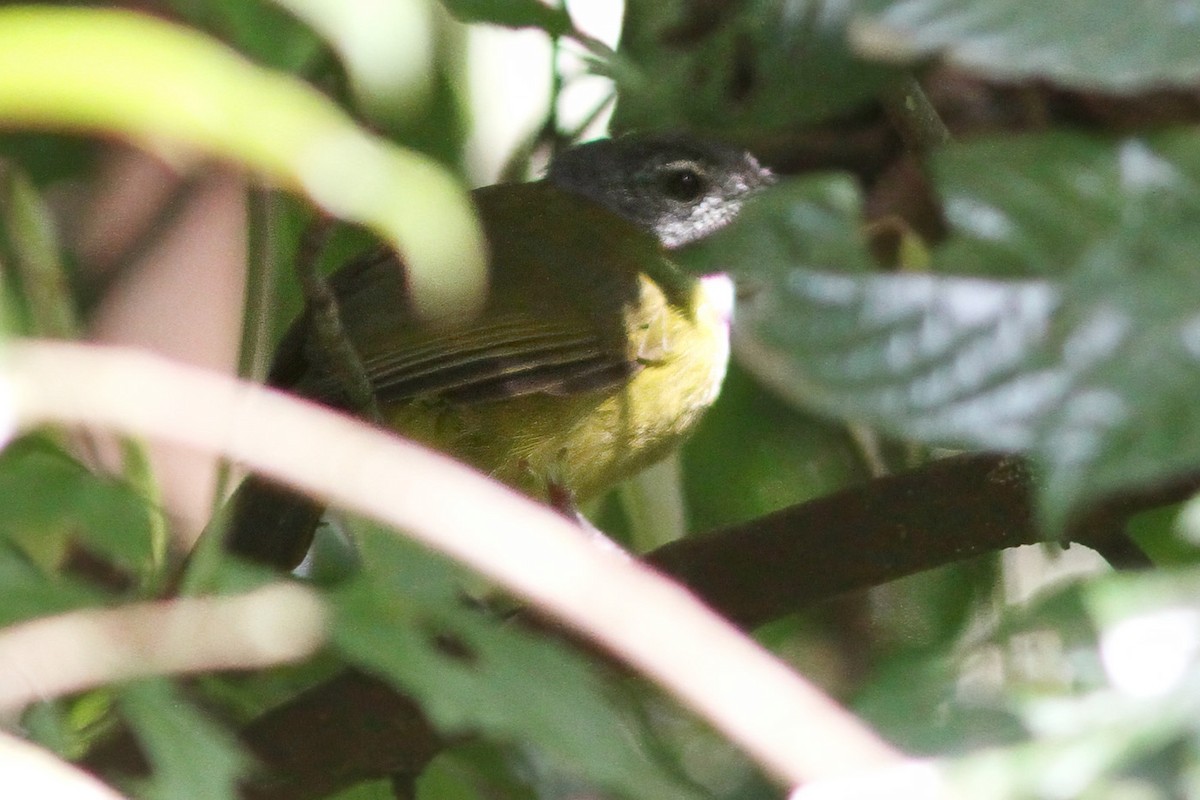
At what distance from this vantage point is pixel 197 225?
3059mm

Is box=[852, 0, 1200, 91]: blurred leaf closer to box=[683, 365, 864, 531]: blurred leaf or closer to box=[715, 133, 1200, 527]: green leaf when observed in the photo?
box=[715, 133, 1200, 527]: green leaf

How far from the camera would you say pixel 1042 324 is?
3.22ft

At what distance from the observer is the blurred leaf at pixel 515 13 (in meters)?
2.02

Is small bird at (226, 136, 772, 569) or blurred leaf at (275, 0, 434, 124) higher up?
blurred leaf at (275, 0, 434, 124)


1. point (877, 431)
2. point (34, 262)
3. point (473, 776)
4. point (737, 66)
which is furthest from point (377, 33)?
point (737, 66)

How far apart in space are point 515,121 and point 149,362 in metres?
1.64

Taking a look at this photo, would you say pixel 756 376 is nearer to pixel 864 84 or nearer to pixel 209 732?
pixel 864 84

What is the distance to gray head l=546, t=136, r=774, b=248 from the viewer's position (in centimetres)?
338

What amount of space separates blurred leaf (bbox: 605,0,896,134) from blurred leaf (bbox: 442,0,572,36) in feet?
0.35

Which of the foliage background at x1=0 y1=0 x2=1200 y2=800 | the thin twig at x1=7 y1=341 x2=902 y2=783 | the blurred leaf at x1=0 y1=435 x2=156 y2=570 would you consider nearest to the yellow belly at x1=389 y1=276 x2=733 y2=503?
the foliage background at x1=0 y1=0 x2=1200 y2=800

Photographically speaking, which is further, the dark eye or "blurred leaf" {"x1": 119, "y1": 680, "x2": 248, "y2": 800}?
the dark eye

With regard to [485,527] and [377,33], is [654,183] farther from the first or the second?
[377,33]

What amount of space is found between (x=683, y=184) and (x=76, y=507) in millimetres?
2345

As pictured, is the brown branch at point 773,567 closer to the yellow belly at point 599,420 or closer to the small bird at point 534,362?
the small bird at point 534,362
